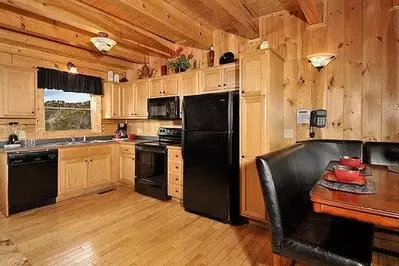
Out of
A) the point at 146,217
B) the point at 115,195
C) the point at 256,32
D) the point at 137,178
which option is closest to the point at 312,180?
the point at 146,217

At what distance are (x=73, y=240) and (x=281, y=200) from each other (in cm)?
225

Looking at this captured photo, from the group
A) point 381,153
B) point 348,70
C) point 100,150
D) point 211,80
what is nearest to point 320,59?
point 348,70

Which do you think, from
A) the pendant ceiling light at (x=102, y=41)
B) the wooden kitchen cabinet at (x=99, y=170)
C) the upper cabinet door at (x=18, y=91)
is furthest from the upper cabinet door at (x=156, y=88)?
the upper cabinet door at (x=18, y=91)

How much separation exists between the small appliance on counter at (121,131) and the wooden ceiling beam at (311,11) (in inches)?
156

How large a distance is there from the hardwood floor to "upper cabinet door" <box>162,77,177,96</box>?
6.18 ft

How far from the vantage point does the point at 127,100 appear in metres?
4.77

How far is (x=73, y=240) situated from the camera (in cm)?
247

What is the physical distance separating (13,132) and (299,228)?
4.26m

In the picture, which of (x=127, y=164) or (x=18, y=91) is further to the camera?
(x=127, y=164)

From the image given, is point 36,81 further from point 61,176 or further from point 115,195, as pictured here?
point 115,195

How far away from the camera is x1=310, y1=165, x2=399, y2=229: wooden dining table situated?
1.08m

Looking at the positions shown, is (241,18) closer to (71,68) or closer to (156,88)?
(156,88)

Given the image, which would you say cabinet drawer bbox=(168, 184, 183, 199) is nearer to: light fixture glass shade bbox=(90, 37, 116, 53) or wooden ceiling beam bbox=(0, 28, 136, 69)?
light fixture glass shade bbox=(90, 37, 116, 53)

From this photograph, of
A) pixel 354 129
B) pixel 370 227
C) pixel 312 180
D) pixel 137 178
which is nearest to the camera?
pixel 370 227
